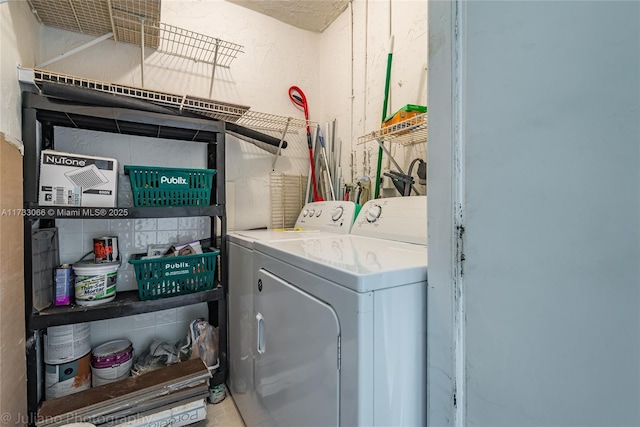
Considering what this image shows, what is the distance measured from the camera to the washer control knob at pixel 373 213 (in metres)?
1.52

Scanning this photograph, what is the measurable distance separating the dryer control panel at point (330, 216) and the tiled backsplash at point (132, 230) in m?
0.74

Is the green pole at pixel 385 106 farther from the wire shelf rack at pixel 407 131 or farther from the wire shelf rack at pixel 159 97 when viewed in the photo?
the wire shelf rack at pixel 159 97

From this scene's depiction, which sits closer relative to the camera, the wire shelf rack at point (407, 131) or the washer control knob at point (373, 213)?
the wire shelf rack at point (407, 131)

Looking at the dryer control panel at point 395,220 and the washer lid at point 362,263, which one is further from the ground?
the dryer control panel at point 395,220


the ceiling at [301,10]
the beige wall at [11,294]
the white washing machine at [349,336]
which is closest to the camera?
the white washing machine at [349,336]

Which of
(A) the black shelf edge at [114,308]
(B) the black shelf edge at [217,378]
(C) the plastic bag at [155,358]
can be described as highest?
(A) the black shelf edge at [114,308]

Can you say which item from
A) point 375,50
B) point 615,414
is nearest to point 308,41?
point 375,50

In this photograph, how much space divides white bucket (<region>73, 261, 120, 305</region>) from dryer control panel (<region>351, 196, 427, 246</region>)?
1389 millimetres

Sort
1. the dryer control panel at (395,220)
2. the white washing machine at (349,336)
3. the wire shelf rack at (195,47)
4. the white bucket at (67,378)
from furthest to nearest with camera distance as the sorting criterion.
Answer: the wire shelf rack at (195,47) < the white bucket at (67,378) < the dryer control panel at (395,220) < the white washing machine at (349,336)

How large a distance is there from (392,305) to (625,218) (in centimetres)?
47

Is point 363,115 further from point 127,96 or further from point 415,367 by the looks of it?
point 415,367

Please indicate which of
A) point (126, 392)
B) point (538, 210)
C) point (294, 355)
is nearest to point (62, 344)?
point (126, 392)

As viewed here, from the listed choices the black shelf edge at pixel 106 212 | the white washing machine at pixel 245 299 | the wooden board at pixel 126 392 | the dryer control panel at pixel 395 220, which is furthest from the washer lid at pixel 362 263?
the wooden board at pixel 126 392

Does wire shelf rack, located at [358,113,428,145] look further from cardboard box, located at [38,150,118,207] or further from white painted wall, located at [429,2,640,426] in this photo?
cardboard box, located at [38,150,118,207]
